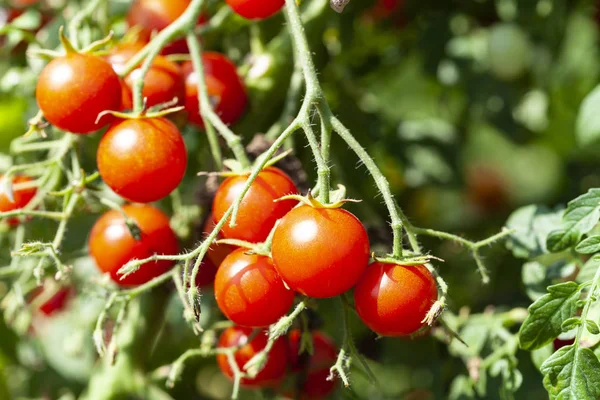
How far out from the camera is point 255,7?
3.48 ft

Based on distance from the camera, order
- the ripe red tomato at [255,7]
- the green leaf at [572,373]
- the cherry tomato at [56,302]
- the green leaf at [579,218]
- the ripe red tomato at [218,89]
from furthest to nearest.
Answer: the cherry tomato at [56,302]
the ripe red tomato at [218,89]
the ripe red tomato at [255,7]
the green leaf at [579,218]
the green leaf at [572,373]

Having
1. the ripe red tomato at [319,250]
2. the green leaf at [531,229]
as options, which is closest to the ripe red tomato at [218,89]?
the ripe red tomato at [319,250]

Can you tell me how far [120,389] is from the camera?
4.50ft

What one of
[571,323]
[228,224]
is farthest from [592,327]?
[228,224]

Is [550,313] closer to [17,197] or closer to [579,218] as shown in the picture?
[579,218]

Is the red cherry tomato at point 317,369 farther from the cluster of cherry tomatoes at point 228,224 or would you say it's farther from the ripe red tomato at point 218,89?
the ripe red tomato at point 218,89

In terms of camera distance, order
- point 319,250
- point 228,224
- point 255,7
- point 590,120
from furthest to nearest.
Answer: point 590,120
point 255,7
point 228,224
point 319,250

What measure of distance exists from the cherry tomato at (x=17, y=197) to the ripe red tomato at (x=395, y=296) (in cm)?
57

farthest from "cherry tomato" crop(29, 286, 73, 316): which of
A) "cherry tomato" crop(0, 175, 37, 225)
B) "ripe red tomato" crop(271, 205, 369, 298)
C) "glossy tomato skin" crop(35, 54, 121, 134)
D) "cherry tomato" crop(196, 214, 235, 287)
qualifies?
"ripe red tomato" crop(271, 205, 369, 298)

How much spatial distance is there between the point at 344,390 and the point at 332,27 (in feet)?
2.88

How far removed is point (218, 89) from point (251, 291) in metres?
0.44

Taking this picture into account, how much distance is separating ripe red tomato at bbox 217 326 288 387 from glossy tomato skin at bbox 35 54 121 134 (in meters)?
0.36

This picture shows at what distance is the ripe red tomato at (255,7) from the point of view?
1056mm

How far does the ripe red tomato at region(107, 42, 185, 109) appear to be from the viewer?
108 centimetres
